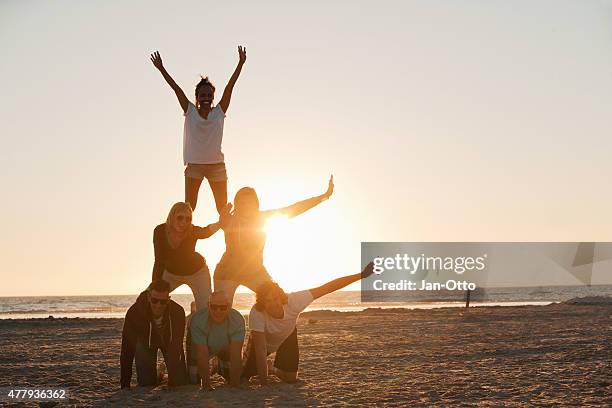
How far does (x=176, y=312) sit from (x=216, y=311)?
50cm

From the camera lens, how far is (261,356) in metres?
8.71

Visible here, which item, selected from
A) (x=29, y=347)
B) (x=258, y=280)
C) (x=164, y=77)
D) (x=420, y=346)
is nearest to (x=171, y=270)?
(x=258, y=280)

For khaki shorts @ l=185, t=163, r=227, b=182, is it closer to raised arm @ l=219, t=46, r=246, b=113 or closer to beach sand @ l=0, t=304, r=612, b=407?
raised arm @ l=219, t=46, r=246, b=113

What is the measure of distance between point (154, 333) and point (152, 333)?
1.0 inches

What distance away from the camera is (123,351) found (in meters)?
8.47

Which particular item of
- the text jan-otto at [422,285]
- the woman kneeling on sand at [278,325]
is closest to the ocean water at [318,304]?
the text jan-otto at [422,285]

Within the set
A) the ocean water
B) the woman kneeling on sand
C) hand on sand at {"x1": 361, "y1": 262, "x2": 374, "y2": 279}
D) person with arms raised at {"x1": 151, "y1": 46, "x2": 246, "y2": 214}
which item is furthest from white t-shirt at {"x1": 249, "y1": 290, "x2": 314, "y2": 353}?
the ocean water

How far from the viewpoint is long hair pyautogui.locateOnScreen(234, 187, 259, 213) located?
28.3 ft

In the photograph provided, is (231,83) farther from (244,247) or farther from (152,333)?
(152,333)

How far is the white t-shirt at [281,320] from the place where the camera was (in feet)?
28.1

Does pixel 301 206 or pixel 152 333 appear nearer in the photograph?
pixel 152 333

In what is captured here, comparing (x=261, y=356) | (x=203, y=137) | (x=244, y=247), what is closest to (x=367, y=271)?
(x=244, y=247)

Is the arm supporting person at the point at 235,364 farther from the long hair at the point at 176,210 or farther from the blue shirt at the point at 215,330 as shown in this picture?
the long hair at the point at 176,210

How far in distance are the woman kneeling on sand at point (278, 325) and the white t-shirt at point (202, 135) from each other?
5.68 feet
